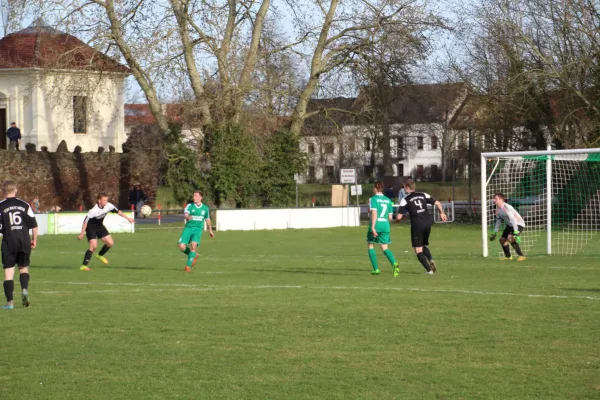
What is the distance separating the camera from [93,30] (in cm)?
4041

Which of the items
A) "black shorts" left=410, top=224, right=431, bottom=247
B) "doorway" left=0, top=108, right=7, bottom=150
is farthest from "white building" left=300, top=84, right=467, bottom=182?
"black shorts" left=410, top=224, right=431, bottom=247

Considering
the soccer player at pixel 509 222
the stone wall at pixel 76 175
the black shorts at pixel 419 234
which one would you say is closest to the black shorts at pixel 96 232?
the black shorts at pixel 419 234

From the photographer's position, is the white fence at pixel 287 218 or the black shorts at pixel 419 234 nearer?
the black shorts at pixel 419 234

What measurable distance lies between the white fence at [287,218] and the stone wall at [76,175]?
50.7ft

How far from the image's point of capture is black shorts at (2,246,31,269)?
46.1 feet

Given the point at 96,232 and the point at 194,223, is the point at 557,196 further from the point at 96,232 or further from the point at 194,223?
the point at 96,232

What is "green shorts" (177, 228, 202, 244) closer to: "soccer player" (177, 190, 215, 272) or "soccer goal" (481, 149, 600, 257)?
"soccer player" (177, 190, 215, 272)

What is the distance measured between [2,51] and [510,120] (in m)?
29.6

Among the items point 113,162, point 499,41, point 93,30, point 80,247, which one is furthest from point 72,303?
point 113,162

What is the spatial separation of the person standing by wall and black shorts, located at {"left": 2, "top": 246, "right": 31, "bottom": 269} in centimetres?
3887

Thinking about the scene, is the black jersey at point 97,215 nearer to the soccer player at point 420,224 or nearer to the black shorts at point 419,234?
the soccer player at point 420,224

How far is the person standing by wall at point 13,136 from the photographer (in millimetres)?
51781

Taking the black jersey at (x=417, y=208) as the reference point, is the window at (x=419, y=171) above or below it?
above

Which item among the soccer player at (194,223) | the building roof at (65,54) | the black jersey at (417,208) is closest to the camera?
the black jersey at (417,208)
